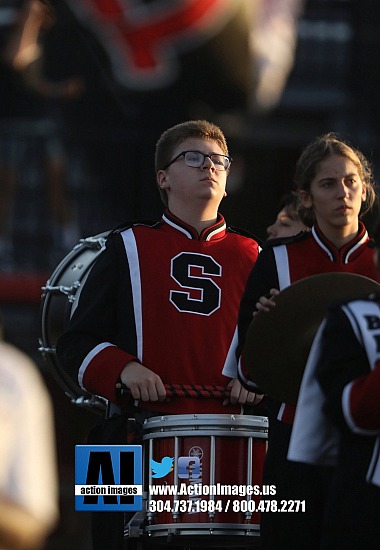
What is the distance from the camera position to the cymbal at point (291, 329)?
3.79 m

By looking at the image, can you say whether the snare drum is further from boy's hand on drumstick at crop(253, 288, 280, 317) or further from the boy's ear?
the boy's ear

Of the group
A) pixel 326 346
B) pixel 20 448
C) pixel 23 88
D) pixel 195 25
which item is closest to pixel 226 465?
pixel 326 346

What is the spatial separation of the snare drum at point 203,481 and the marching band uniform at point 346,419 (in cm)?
70

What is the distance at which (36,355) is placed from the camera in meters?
8.68

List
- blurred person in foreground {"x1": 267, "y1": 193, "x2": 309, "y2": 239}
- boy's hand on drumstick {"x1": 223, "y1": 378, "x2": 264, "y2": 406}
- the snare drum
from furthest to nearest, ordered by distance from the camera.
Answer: blurred person in foreground {"x1": 267, "y1": 193, "x2": 309, "y2": 239}, boy's hand on drumstick {"x1": 223, "y1": 378, "x2": 264, "y2": 406}, the snare drum

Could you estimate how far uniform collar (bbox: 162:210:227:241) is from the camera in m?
4.62

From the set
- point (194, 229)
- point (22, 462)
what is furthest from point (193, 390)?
point (22, 462)

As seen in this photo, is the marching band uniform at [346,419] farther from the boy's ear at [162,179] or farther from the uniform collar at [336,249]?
the boy's ear at [162,179]

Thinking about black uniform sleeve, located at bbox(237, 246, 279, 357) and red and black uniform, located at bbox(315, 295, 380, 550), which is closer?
red and black uniform, located at bbox(315, 295, 380, 550)

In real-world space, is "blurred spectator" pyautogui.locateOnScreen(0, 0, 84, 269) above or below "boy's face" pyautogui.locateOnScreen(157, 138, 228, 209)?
above

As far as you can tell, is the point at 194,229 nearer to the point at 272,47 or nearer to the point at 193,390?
the point at 193,390

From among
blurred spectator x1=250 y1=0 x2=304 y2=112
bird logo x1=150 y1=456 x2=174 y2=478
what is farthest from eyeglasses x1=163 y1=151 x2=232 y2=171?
blurred spectator x1=250 y1=0 x2=304 y2=112

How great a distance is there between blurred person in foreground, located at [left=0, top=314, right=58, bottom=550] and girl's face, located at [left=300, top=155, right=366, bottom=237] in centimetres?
207

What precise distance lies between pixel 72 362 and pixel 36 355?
4.22 m
